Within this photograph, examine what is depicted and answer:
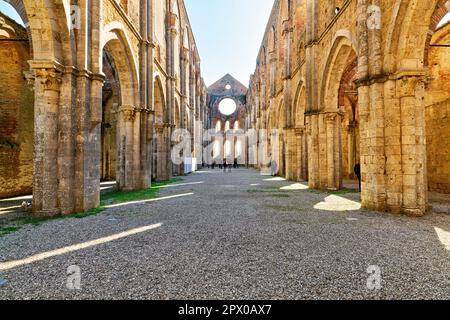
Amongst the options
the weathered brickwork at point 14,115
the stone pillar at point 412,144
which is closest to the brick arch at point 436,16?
the stone pillar at point 412,144

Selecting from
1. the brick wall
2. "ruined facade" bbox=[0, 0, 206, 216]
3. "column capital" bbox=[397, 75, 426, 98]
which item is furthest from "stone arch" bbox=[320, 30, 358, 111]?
the brick wall

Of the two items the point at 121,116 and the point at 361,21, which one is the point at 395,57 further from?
the point at 121,116

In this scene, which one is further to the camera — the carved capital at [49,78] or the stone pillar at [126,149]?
the stone pillar at [126,149]

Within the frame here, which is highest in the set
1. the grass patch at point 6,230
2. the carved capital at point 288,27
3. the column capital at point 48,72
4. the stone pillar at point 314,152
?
the carved capital at point 288,27

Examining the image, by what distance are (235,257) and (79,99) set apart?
620 cm

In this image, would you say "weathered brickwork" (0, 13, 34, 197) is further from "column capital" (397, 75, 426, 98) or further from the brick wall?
"column capital" (397, 75, 426, 98)

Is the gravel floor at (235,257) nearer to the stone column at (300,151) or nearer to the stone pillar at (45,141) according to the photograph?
the stone pillar at (45,141)

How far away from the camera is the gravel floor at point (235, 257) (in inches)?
98.3

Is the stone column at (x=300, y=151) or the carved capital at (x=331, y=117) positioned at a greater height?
the carved capital at (x=331, y=117)

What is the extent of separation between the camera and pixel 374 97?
6773 mm

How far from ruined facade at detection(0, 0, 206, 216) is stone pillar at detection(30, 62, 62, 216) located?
0.9 inches

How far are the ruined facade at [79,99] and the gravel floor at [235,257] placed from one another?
5.68 ft

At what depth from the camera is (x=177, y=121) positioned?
22719 millimetres

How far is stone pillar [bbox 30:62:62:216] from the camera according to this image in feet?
19.6
